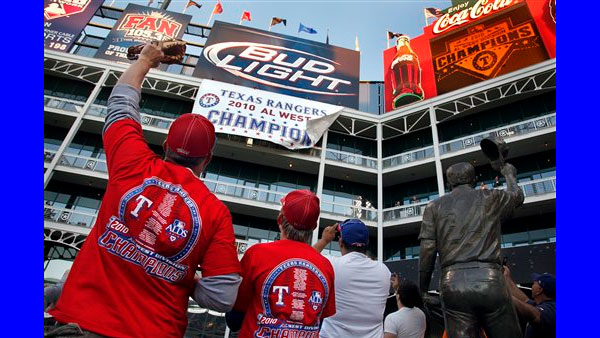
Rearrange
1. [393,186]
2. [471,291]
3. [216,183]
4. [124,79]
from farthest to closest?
1. [393,186]
2. [216,183]
3. [471,291]
4. [124,79]

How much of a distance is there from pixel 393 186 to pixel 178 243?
72.0 feet

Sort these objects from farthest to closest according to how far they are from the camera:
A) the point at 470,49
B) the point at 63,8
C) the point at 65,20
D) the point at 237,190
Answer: the point at 63,8 → the point at 65,20 → the point at 470,49 → the point at 237,190

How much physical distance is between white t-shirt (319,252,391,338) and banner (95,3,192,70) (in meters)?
24.4

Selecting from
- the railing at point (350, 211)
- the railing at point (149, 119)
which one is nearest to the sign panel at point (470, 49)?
the railing at point (350, 211)

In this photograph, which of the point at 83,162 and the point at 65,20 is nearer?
the point at 83,162

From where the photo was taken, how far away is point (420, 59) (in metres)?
23.8

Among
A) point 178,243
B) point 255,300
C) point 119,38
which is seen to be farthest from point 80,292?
point 119,38

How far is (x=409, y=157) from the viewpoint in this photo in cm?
2075

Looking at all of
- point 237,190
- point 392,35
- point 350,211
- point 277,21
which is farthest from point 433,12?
point 237,190

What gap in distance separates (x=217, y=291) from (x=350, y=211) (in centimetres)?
1819

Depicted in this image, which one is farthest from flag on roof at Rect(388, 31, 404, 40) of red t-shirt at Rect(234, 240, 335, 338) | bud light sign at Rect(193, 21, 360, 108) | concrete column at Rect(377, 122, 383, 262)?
red t-shirt at Rect(234, 240, 335, 338)

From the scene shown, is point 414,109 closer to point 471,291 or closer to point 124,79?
point 471,291

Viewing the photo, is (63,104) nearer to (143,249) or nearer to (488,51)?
(143,249)

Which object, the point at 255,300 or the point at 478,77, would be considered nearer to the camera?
the point at 255,300
